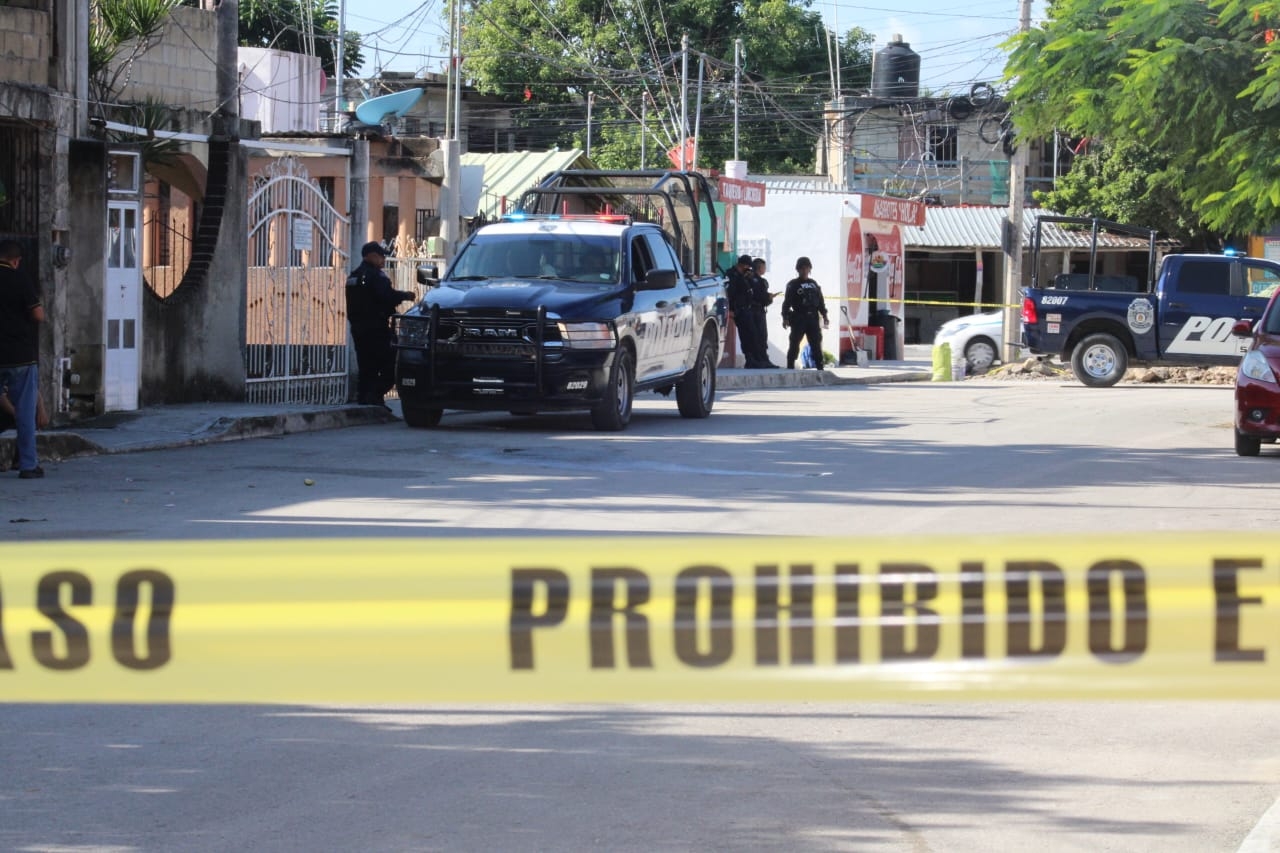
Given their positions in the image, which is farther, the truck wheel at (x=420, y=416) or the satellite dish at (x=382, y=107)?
the satellite dish at (x=382, y=107)

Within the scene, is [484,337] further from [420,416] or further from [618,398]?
[618,398]

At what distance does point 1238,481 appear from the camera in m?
13.5

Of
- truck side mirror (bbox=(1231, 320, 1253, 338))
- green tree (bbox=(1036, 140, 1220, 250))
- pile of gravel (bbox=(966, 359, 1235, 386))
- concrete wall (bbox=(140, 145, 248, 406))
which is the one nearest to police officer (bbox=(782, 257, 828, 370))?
pile of gravel (bbox=(966, 359, 1235, 386))

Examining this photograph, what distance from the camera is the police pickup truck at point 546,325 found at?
16031 millimetres

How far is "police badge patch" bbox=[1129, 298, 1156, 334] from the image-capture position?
85.9ft

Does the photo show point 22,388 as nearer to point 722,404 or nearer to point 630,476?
point 630,476

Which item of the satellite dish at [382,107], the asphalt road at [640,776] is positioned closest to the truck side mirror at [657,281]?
the satellite dish at [382,107]

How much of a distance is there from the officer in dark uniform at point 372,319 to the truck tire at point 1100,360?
1226 centimetres

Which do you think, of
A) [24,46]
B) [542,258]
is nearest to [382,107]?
[542,258]

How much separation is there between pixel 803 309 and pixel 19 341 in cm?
1679

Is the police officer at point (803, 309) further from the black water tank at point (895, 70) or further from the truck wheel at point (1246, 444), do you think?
the black water tank at point (895, 70)

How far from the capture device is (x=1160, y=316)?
85.8 feet

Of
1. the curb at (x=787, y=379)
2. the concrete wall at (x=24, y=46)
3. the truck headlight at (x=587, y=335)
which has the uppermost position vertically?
the concrete wall at (x=24, y=46)

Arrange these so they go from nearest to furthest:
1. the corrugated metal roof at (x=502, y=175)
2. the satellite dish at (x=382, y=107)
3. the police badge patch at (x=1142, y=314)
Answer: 1. the satellite dish at (x=382, y=107)
2. the police badge patch at (x=1142, y=314)
3. the corrugated metal roof at (x=502, y=175)
